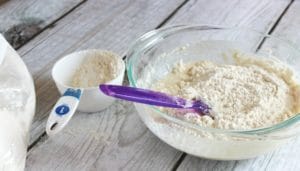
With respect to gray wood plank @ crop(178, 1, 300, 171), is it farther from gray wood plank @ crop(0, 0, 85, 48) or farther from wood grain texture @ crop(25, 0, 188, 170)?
gray wood plank @ crop(0, 0, 85, 48)

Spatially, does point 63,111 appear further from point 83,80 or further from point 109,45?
point 109,45

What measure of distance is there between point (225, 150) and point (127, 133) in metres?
0.18

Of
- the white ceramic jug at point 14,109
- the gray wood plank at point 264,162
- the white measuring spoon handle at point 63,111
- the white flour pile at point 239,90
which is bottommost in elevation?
the gray wood plank at point 264,162

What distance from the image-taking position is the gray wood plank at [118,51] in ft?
2.46

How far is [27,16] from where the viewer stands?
118 centimetres

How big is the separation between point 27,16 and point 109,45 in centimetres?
26

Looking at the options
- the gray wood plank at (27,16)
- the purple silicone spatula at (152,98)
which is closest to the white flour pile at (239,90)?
the purple silicone spatula at (152,98)

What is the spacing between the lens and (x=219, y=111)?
75 cm

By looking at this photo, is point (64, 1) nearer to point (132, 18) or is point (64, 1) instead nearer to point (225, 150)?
point (132, 18)

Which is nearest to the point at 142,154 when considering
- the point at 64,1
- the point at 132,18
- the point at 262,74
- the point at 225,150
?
the point at 225,150

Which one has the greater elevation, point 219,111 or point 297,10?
point 219,111

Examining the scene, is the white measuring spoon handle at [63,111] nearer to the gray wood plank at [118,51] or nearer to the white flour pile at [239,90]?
the gray wood plank at [118,51]

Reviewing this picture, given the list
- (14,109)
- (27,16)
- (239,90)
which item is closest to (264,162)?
(239,90)

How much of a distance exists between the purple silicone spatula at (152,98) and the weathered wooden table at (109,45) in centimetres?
8
